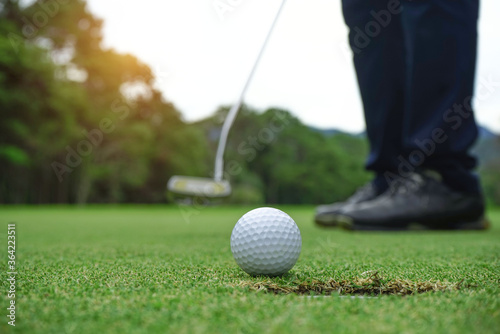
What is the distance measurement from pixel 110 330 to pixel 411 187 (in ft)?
8.89

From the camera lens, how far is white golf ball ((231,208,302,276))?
1.38 metres

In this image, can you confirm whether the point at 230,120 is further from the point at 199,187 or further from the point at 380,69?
the point at 380,69

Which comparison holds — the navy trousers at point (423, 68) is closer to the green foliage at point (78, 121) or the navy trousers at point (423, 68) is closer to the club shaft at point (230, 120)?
the club shaft at point (230, 120)

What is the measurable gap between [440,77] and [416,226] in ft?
3.43

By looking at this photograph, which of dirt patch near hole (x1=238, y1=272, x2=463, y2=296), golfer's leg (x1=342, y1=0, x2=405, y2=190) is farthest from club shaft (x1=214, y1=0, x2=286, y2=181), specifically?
dirt patch near hole (x1=238, y1=272, x2=463, y2=296)

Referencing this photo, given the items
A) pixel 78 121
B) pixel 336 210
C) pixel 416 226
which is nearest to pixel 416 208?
pixel 416 226

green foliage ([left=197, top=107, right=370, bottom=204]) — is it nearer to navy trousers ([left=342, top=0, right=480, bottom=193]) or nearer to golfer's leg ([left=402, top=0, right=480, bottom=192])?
navy trousers ([left=342, top=0, right=480, bottom=193])

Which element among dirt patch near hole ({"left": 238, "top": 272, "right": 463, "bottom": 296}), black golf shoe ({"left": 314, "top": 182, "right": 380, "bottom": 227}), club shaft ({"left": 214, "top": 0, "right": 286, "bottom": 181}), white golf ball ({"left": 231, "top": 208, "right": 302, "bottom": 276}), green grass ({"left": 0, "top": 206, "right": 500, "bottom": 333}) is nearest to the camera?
green grass ({"left": 0, "top": 206, "right": 500, "bottom": 333})

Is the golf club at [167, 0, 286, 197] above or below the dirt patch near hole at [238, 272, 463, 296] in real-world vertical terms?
above

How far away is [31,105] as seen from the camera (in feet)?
51.4

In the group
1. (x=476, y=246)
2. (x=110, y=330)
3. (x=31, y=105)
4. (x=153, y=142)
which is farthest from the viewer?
(x=153, y=142)

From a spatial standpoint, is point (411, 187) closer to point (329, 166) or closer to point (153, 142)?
point (329, 166)

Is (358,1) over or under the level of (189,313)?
over

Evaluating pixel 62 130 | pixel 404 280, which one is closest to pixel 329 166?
pixel 62 130
